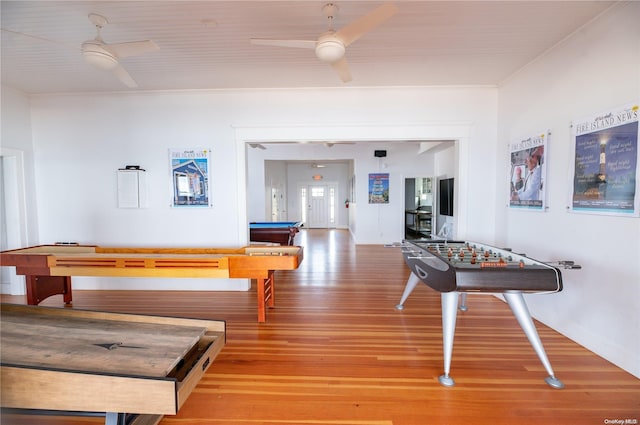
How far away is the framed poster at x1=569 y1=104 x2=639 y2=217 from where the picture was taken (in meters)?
2.01

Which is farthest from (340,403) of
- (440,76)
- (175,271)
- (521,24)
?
(440,76)

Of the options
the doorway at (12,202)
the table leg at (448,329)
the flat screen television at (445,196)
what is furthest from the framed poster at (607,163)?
the doorway at (12,202)

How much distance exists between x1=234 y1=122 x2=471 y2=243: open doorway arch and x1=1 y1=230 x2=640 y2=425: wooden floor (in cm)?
147

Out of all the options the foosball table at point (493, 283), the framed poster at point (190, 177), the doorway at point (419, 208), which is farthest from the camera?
the doorway at point (419, 208)

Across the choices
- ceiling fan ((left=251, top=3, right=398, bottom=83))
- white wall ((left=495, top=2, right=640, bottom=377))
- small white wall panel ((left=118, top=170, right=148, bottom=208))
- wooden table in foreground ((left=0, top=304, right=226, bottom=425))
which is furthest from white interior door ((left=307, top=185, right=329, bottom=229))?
wooden table in foreground ((left=0, top=304, right=226, bottom=425))

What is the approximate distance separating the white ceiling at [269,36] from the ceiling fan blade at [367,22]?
0.40m

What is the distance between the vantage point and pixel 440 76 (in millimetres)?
3344

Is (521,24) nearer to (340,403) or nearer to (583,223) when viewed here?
(583,223)

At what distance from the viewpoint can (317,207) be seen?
11.4 meters

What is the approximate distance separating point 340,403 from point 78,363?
55.0 inches

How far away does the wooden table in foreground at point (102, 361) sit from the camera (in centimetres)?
100

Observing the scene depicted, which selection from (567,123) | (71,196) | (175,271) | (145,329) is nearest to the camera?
(145,329)

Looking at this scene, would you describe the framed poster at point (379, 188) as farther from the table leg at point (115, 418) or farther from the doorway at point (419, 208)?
the table leg at point (115, 418)

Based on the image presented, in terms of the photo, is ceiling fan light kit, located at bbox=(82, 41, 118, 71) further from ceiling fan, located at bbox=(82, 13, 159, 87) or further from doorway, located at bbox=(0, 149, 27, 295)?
doorway, located at bbox=(0, 149, 27, 295)
